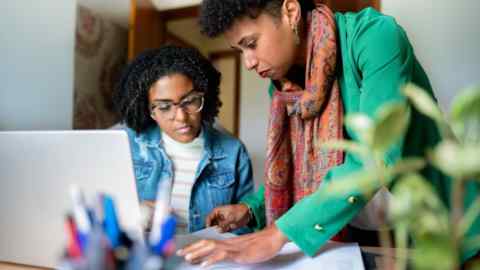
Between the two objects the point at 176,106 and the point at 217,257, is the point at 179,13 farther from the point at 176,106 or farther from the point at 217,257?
the point at 217,257

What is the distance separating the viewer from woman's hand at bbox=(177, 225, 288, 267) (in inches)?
21.6

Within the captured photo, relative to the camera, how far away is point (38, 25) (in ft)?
4.18

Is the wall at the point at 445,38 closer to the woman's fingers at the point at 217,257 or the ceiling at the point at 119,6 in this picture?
the ceiling at the point at 119,6

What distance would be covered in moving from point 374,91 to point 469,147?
42cm

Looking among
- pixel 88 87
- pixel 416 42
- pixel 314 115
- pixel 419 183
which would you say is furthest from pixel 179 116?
pixel 416 42

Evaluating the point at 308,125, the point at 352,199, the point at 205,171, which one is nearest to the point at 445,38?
the point at 308,125

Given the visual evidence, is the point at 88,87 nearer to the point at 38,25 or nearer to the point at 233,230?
the point at 38,25

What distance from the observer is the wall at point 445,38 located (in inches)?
62.8

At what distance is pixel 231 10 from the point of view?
0.76 m

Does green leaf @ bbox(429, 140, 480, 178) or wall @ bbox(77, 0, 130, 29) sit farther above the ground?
wall @ bbox(77, 0, 130, 29)

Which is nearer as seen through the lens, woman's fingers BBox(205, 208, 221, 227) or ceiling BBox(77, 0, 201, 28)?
woman's fingers BBox(205, 208, 221, 227)

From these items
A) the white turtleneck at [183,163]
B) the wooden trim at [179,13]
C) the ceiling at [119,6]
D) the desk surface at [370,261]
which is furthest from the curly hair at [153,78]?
the wooden trim at [179,13]

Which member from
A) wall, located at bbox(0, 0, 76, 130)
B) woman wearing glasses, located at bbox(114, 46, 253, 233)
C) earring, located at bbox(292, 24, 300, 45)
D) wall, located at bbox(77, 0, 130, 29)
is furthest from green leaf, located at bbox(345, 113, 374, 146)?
wall, located at bbox(77, 0, 130, 29)

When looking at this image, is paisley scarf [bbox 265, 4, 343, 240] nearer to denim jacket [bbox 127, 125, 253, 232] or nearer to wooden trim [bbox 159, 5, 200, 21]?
denim jacket [bbox 127, 125, 253, 232]
